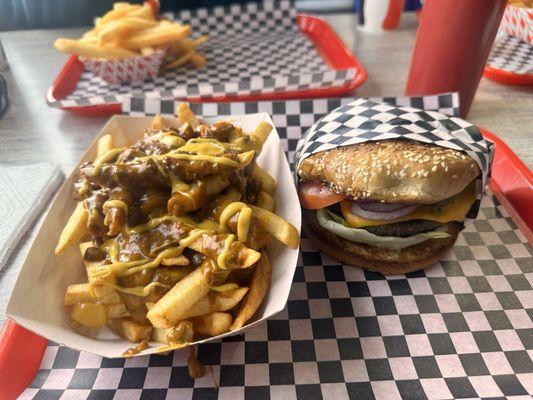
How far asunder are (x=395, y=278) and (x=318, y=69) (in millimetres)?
2175

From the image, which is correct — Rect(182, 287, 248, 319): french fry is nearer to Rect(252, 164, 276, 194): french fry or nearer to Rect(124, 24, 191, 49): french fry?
Rect(252, 164, 276, 194): french fry

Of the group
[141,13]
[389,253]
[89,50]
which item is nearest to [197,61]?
[141,13]

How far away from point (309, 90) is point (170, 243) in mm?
1717

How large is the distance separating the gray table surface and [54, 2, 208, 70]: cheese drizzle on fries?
0.48 metres

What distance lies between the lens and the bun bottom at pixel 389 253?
1677 millimetres

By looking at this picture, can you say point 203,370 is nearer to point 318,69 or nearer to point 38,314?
point 38,314

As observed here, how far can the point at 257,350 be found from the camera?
1.46 m

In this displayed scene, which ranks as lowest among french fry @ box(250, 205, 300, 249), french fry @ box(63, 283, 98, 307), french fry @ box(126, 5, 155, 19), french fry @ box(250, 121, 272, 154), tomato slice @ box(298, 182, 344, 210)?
french fry @ box(63, 283, 98, 307)

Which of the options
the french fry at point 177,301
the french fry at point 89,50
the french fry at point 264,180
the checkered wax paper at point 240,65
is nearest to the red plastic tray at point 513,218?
the french fry at point 177,301

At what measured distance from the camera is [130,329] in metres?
1.32

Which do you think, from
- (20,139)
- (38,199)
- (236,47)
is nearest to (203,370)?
(38,199)

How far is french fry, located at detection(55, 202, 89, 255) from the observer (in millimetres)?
1393

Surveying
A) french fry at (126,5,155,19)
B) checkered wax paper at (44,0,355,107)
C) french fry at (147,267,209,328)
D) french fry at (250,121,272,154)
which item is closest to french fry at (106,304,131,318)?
french fry at (147,267,209,328)

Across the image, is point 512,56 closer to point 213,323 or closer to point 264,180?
point 264,180
